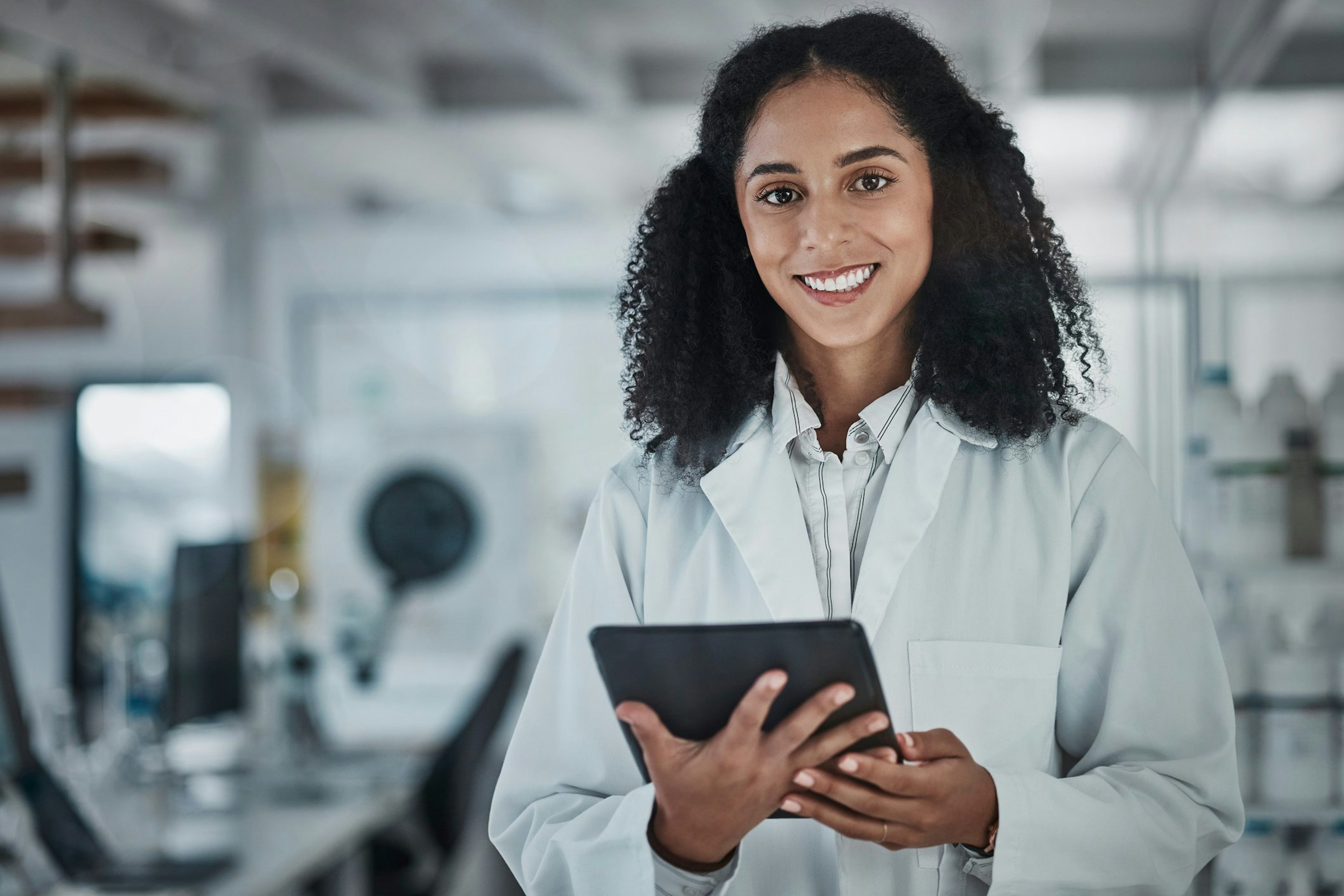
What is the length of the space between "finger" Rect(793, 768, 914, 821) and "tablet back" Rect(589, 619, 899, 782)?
0.11 ft

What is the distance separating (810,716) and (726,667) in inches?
2.9

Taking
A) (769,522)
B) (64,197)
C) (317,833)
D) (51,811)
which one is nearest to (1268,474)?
(769,522)

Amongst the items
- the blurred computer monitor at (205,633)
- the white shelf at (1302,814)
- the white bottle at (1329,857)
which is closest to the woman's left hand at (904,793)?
the white shelf at (1302,814)

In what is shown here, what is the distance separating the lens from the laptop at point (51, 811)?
1.98 metres

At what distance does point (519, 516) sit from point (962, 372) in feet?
13.1

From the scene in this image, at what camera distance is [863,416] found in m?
1.19

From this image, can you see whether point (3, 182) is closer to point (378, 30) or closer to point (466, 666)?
point (378, 30)

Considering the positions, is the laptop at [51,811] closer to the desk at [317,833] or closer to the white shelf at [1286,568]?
the desk at [317,833]

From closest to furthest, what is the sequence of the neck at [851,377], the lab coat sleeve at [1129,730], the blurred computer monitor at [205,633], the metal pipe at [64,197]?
1. the lab coat sleeve at [1129,730]
2. the neck at [851,377]
3. the blurred computer monitor at [205,633]
4. the metal pipe at [64,197]

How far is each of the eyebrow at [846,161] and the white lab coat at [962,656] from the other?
0.83ft

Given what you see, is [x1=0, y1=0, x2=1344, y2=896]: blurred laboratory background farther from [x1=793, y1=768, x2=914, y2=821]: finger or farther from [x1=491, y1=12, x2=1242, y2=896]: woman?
[x1=793, y1=768, x2=914, y2=821]: finger

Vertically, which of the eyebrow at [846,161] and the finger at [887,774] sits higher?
the eyebrow at [846,161]

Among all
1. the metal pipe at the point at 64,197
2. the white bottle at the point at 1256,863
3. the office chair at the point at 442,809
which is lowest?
the office chair at the point at 442,809

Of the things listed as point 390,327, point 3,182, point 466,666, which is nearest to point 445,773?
point 466,666
